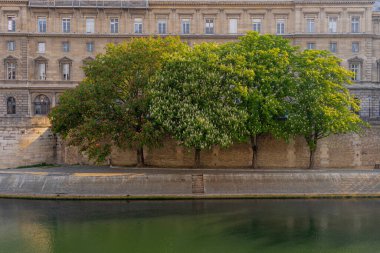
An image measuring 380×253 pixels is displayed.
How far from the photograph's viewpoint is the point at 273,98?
125 feet

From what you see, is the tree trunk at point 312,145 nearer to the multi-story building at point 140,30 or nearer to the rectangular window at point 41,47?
the multi-story building at point 140,30

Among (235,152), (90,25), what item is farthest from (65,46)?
(235,152)

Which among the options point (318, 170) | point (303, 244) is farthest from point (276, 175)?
point (303, 244)

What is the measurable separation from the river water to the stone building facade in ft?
92.4

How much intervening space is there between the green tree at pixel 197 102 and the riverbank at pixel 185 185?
338 cm

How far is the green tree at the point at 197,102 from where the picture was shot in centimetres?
3594

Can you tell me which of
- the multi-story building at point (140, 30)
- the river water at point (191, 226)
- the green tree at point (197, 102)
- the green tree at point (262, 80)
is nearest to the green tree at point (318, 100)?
the green tree at point (262, 80)

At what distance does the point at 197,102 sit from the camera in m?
36.7

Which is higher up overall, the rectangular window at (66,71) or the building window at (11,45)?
the building window at (11,45)

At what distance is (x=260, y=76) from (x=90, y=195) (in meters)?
15.7

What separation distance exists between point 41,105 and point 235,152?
97.0ft

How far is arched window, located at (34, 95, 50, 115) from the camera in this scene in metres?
62.2

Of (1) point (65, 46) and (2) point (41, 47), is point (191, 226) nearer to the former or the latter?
(1) point (65, 46)

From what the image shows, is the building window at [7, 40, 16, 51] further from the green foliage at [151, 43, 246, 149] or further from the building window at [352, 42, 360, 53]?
the building window at [352, 42, 360, 53]
